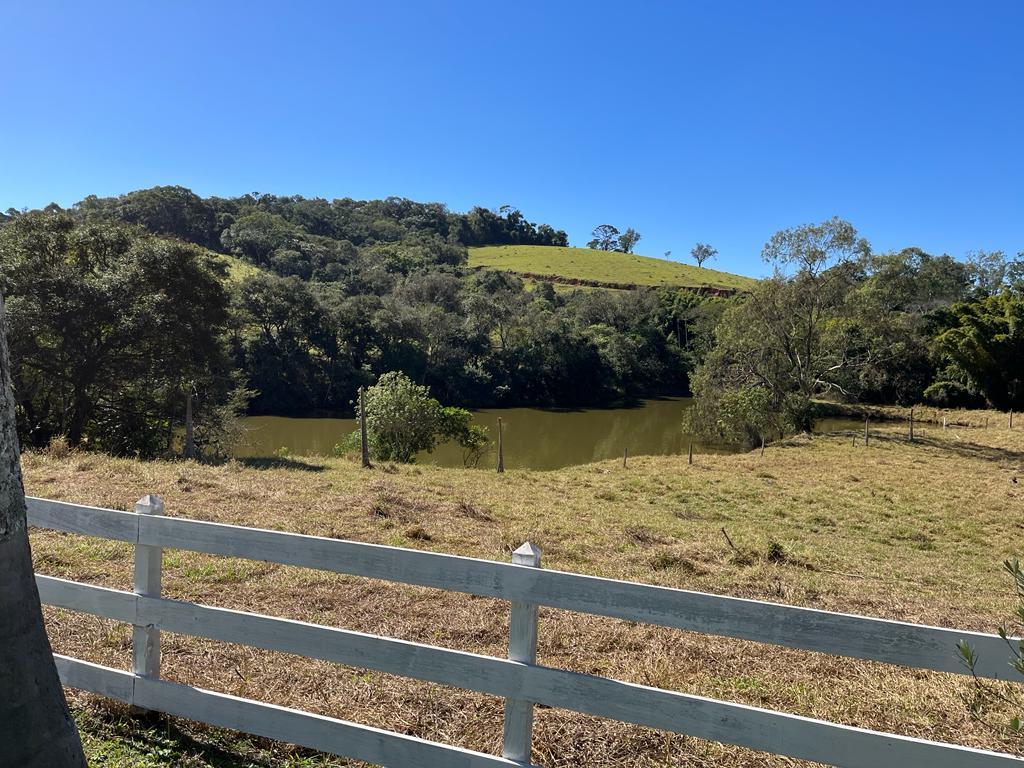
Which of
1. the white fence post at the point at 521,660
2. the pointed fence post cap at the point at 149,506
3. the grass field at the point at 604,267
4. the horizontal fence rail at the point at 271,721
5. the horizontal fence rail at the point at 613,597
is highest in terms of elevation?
the grass field at the point at 604,267

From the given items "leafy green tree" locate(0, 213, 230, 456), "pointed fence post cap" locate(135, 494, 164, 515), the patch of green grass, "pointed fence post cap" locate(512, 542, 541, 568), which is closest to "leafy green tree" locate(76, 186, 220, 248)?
the patch of green grass

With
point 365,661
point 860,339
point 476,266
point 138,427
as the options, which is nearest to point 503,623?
point 365,661

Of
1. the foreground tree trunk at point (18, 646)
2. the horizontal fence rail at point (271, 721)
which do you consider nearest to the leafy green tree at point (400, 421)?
the horizontal fence rail at point (271, 721)

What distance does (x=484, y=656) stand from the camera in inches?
95.6

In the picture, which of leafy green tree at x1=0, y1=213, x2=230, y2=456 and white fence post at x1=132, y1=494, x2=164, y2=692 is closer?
white fence post at x1=132, y1=494, x2=164, y2=692

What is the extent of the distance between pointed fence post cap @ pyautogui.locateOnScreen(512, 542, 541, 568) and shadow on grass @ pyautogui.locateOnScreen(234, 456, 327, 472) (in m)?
12.8

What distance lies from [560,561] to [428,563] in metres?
4.58

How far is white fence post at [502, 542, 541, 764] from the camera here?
2.37 meters

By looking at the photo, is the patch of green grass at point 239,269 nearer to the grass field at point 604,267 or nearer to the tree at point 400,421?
the grass field at point 604,267

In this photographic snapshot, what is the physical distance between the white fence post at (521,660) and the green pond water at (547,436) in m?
21.0

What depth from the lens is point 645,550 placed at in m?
7.64

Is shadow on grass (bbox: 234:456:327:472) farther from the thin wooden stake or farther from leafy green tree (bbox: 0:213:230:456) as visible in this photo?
the thin wooden stake

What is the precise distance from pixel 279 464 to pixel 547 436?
78.4ft

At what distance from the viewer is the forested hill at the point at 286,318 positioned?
58.4 ft
